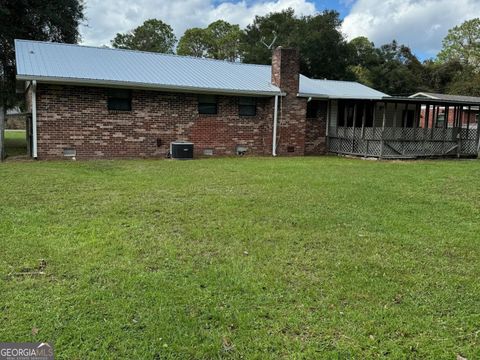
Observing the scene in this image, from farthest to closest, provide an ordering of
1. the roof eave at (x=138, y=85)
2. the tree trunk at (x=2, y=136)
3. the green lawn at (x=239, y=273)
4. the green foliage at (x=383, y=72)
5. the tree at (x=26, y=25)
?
the green foliage at (x=383, y=72) < the tree at (x=26, y=25) < the tree trunk at (x=2, y=136) < the roof eave at (x=138, y=85) < the green lawn at (x=239, y=273)

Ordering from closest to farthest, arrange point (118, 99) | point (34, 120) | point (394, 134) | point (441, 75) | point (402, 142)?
point (34, 120) < point (118, 99) < point (394, 134) < point (402, 142) < point (441, 75)

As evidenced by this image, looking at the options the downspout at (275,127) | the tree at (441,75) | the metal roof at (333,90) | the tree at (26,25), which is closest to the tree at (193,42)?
the tree at (441,75)

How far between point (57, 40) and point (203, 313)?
67.9ft

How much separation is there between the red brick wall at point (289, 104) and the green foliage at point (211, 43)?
1554 inches

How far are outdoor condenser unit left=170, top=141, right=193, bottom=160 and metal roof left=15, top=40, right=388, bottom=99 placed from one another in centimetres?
200

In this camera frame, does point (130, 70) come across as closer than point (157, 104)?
No

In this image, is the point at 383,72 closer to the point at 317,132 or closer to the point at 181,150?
the point at 317,132

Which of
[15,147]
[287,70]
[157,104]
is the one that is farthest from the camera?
[15,147]

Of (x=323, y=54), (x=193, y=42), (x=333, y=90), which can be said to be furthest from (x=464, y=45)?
(x=333, y=90)

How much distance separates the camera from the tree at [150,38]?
50.4 meters

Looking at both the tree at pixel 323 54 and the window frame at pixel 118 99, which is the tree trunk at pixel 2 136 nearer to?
the window frame at pixel 118 99

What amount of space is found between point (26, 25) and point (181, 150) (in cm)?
1037

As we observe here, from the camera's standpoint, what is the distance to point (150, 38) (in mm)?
52969

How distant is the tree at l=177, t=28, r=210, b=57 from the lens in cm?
5550
